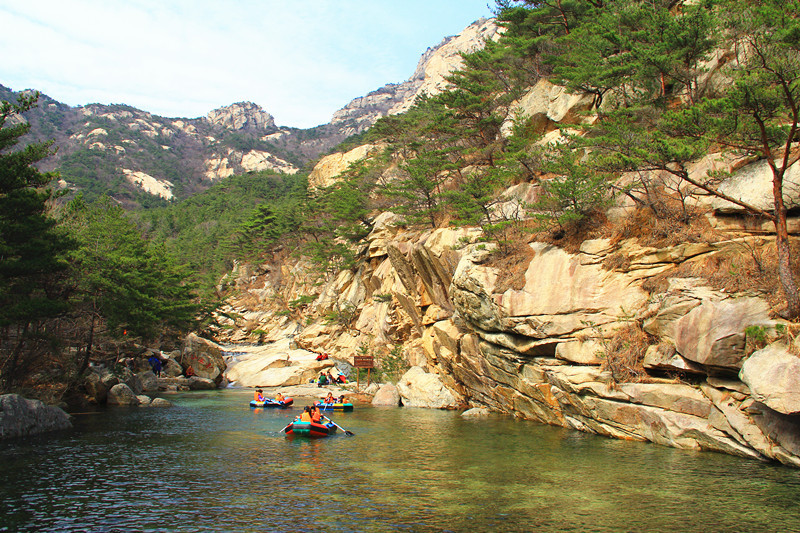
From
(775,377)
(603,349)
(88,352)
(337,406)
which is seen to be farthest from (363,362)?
(775,377)

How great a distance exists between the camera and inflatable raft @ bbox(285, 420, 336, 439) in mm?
16781

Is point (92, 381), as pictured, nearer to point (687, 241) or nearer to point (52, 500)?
point (52, 500)

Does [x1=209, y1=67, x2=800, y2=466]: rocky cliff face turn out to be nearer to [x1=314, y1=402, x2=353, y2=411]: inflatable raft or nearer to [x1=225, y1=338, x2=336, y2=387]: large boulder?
[x1=314, y1=402, x2=353, y2=411]: inflatable raft

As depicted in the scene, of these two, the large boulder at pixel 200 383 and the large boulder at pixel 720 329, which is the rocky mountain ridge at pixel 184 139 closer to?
the large boulder at pixel 200 383

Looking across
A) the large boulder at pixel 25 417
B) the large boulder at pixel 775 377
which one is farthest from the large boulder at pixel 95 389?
the large boulder at pixel 775 377

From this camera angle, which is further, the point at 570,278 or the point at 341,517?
the point at 570,278

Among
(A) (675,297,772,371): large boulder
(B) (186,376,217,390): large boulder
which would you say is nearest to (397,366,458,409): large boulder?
(A) (675,297,772,371): large boulder

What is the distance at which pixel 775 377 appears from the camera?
9.98 meters

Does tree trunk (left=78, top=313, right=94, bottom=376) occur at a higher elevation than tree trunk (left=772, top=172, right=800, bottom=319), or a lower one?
lower

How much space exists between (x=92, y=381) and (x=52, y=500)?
50.5ft

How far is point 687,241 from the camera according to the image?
14305 mm

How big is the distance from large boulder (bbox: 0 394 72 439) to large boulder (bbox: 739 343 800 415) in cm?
2054

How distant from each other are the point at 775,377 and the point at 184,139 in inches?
6991

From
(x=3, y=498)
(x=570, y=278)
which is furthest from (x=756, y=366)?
(x=3, y=498)
